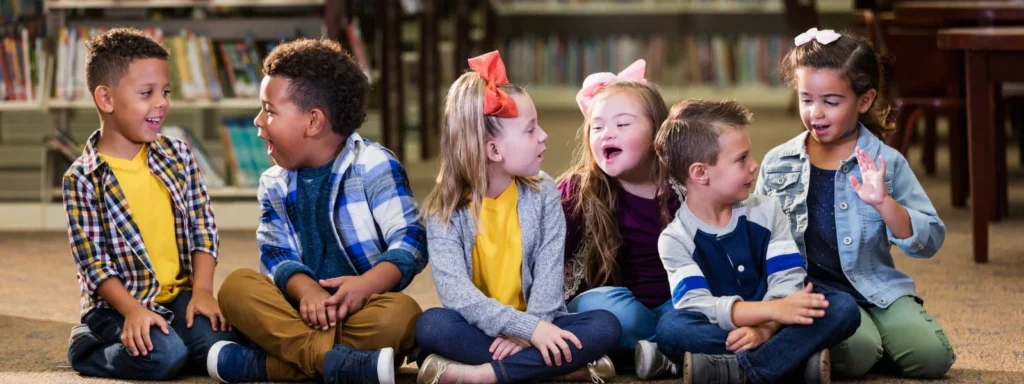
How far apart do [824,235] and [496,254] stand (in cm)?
58

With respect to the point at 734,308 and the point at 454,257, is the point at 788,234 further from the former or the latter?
the point at 454,257

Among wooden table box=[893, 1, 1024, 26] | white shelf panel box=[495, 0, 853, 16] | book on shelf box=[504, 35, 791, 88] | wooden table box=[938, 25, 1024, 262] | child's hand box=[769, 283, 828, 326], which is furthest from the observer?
white shelf panel box=[495, 0, 853, 16]

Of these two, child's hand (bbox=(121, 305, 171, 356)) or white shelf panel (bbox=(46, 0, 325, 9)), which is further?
white shelf panel (bbox=(46, 0, 325, 9))

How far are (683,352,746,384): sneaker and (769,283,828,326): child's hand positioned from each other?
10 centimetres

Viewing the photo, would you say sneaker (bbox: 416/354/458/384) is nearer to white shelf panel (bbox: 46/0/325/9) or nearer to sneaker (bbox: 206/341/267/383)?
sneaker (bbox: 206/341/267/383)

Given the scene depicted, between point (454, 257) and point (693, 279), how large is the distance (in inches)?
15.2

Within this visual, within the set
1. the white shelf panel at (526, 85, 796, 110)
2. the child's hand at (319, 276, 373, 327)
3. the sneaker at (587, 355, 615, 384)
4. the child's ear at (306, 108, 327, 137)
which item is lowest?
the white shelf panel at (526, 85, 796, 110)

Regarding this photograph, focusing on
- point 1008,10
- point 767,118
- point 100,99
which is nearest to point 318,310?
point 100,99

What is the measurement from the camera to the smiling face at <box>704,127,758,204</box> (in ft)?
6.55

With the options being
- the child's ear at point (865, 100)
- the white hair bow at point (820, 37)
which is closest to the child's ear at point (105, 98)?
the white hair bow at point (820, 37)

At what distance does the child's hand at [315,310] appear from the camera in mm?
2018

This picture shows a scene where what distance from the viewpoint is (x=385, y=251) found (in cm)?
214

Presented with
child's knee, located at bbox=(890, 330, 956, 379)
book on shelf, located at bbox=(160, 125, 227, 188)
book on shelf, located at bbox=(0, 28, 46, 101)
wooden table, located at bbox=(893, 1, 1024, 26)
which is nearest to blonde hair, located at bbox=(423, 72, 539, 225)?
child's knee, located at bbox=(890, 330, 956, 379)

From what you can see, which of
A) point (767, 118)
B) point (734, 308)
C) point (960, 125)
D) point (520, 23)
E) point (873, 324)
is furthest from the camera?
point (520, 23)
